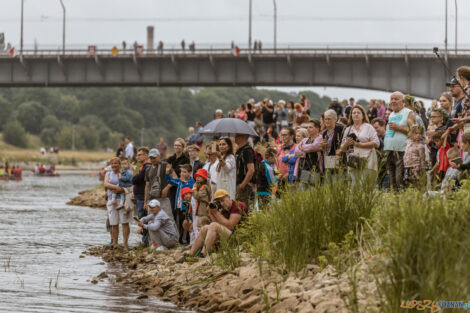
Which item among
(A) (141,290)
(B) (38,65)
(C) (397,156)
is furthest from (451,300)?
(B) (38,65)

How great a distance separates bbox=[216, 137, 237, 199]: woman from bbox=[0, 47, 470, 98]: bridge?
39.9 meters

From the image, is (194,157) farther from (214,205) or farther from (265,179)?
(214,205)

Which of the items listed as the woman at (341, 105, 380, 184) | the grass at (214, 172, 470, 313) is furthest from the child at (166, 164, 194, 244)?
the woman at (341, 105, 380, 184)

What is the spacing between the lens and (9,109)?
150 metres

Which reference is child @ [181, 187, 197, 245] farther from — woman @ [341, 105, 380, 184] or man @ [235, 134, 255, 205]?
woman @ [341, 105, 380, 184]

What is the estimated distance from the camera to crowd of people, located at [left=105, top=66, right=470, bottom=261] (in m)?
12.7

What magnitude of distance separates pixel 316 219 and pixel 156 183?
18.9ft

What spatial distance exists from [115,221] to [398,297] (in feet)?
33.0

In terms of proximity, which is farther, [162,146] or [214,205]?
[162,146]

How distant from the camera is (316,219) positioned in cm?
1120

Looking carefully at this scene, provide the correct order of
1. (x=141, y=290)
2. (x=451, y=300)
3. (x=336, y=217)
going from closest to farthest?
1. (x=451, y=300)
2. (x=336, y=217)
3. (x=141, y=290)

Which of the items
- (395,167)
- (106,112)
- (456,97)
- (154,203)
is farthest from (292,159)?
(106,112)

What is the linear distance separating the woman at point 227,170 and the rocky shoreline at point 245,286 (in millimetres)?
1242

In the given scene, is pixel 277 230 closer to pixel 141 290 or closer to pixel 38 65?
pixel 141 290
